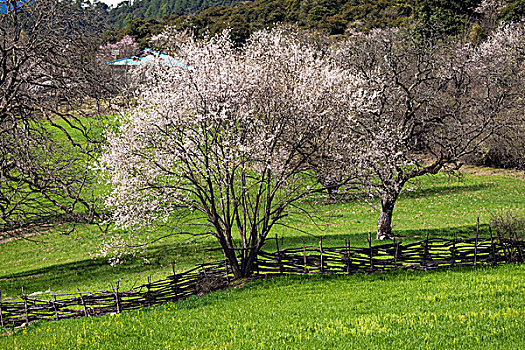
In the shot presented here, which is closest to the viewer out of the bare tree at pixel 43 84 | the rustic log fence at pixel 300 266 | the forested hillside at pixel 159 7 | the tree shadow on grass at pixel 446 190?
the bare tree at pixel 43 84

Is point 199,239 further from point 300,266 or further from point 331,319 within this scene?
point 331,319

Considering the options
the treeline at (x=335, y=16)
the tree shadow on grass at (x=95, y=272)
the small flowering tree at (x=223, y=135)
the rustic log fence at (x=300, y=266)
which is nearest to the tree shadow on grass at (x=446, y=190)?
the tree shadow on grass at (x=95, y=272)

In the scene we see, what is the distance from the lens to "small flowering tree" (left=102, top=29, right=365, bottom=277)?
10.2 metres

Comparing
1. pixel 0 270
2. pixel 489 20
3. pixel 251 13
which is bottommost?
pixel 0 270

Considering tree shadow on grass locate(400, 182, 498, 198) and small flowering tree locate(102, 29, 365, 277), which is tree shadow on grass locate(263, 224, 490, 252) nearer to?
small flowering tree locate(102, 29, 365, 277)

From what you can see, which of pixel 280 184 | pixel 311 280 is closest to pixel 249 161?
pixel 280 184

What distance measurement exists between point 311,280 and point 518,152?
21.7 m

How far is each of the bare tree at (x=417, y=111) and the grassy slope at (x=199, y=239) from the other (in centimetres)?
194

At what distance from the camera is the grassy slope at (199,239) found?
15406mm

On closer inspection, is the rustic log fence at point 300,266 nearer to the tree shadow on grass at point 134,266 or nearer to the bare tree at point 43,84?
the tree shadow on grass at point 134,266

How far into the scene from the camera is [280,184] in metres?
10.8

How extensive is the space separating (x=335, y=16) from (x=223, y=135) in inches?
2272

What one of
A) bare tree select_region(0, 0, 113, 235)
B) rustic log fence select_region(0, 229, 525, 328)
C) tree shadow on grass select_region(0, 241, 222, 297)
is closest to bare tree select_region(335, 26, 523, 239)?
rustic log fence select_region(0, 229, 525, 328)

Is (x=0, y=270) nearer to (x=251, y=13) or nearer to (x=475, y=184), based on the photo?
(x=475, y=184)
